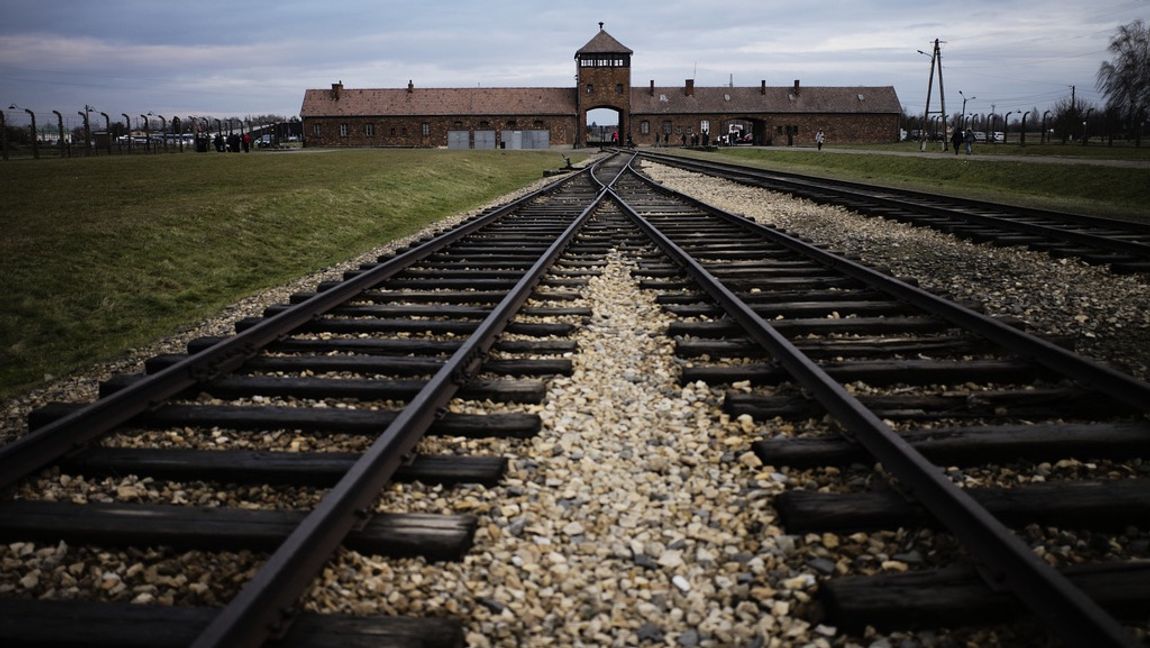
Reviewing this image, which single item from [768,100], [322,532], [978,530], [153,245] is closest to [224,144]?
[153,245]

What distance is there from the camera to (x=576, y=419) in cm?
402

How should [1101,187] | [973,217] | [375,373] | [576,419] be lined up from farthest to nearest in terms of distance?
[1101,187] → [973,217] → [375,373] → [576,419]

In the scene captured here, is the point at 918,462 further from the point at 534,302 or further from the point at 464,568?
the point at 534,302

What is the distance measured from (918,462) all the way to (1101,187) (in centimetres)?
2026

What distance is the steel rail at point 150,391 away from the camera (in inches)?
125

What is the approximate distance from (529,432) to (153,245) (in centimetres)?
839

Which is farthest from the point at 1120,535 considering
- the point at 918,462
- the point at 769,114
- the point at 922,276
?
the point at 769,114

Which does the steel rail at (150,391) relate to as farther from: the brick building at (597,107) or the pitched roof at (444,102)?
the pitched roof at (444,102)

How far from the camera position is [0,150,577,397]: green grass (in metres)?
6.84

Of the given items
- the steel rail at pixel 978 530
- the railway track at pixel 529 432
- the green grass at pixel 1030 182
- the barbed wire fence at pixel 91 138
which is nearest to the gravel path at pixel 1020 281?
the railway track at pixel 529 432

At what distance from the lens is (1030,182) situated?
70.8 ft

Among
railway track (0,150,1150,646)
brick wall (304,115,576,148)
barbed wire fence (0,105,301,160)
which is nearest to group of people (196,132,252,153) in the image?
barbed wire fence (0,105,301,160)

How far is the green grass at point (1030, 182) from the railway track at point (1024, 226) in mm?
2552

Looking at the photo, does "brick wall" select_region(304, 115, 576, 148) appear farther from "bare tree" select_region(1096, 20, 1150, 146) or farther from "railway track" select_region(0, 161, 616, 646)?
"railway track" select_region(0, 161, 616, 646)
